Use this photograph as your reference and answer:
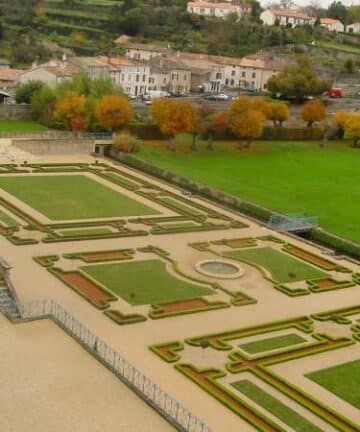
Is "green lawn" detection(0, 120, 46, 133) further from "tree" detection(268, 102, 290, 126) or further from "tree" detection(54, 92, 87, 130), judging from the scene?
"tree" detection(268, 102, 290, 126)

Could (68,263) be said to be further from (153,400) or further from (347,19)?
(347,19)

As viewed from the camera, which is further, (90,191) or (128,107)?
(128,107)

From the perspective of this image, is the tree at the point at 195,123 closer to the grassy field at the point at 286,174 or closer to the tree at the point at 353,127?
the grassy field at the point at 286,174

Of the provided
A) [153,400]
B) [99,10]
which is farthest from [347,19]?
[153,400]

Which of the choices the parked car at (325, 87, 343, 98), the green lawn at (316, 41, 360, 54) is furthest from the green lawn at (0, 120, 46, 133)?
the green lawn at (316, 41, 360, 54)

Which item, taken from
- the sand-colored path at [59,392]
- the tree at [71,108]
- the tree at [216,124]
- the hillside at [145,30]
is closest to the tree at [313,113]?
the tree at [216,124]

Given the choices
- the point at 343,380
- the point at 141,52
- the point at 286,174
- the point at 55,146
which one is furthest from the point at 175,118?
the point at 141,52
